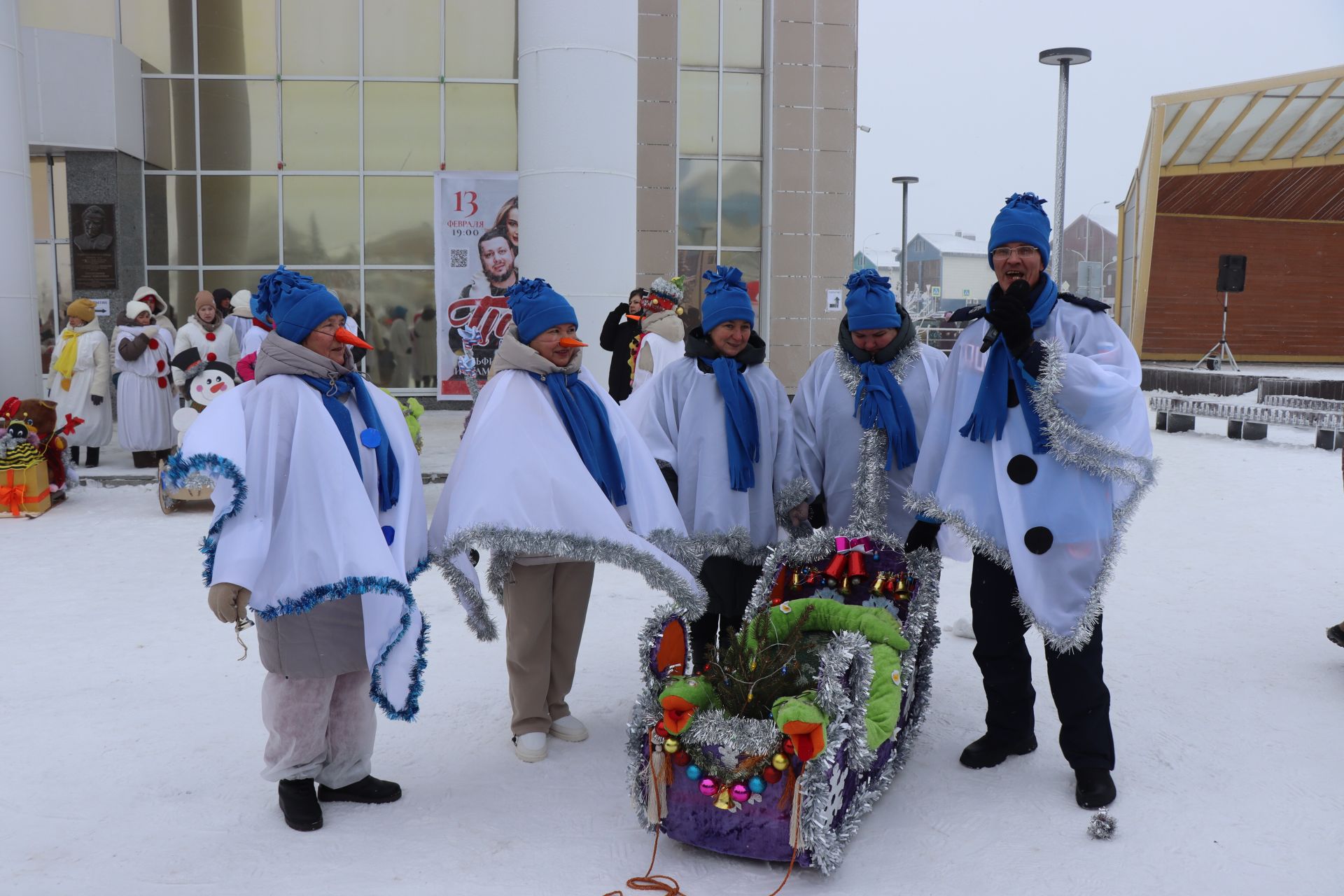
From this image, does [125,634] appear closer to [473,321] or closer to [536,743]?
[536,743]

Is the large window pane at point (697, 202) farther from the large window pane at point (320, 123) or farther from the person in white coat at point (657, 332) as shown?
the person in white coat at point (657, 332)

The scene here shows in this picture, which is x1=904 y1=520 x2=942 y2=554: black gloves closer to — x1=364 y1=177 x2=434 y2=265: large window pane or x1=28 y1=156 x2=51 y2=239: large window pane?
x1=364 y1=177 x2=434 y2=265: large window pane

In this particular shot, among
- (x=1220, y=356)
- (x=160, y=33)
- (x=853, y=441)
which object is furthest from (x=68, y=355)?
(x=1220, y=356)

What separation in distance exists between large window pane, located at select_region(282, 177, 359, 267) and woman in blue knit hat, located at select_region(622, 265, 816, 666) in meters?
12.2

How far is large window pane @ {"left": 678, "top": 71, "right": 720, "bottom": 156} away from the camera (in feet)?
52.9

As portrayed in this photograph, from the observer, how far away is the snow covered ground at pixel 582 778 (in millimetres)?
3014

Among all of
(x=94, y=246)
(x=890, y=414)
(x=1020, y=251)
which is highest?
(x=94, y=246)

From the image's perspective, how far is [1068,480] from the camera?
3.35 metres

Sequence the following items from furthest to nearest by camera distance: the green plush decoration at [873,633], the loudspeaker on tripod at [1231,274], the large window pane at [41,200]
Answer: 1. the loudspeaker on tripod at [1231,274]
2. the large window pane at [41,200]
3. the green plush decoration at [873,633]

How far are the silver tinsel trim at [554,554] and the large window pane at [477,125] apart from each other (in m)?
12.4

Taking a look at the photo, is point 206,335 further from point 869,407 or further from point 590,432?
point 869,407

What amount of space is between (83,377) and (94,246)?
465cm

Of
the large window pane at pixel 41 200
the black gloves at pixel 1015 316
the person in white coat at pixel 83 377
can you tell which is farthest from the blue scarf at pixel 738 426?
the large window pane at pixel 41 200

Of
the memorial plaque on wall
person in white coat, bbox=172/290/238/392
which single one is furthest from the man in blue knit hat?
the memorial plaque on wall
